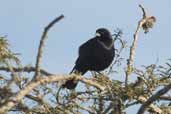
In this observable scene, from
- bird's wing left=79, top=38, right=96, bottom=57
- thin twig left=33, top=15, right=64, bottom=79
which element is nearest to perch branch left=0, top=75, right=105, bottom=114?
thin twig left=33, top=15, right=64, bottom=79

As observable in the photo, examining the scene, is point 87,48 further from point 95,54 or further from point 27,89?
point 27,89

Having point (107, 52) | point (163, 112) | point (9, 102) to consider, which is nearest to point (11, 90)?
point (9, 102)

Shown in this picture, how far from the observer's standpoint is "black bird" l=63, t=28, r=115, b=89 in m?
10.2

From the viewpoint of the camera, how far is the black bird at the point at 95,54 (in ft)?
33.3

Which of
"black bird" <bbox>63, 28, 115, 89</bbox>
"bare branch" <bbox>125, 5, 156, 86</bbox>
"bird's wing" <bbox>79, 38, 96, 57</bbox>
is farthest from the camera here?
"bird's wing" <bbox>79, 38, 96, 57</bbox>

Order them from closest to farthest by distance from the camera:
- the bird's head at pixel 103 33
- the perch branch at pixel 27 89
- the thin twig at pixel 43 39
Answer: the perch branch at pixel 27 89, the thin twig at pixel 43 39, the bird's head at pixel 103 33

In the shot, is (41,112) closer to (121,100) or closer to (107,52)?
(121,100)

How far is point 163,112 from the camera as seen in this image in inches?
257

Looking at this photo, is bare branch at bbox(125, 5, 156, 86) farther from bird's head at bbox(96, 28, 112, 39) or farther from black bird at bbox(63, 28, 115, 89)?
bird's head at bbox(96, 28, 112, 39)

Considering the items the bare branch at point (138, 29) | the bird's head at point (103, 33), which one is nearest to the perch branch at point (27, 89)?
the bare branch at point (138, 29)

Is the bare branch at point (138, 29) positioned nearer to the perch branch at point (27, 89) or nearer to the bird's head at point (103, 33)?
the perch branch at point (27, 89)

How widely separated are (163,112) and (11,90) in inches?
82.5

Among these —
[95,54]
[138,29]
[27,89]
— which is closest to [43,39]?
[27,89]

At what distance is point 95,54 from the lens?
414 inches
